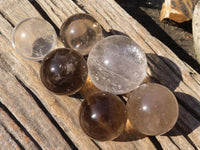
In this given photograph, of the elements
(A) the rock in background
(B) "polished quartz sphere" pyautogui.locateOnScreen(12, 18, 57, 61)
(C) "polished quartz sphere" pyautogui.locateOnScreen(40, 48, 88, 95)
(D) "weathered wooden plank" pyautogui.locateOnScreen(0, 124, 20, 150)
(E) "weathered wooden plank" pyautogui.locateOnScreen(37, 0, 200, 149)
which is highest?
(B) "polished quartz sphere" pyautogui.locateOnScreen(12, 18, 57, 61)

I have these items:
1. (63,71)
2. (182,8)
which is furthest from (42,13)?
(182,8)

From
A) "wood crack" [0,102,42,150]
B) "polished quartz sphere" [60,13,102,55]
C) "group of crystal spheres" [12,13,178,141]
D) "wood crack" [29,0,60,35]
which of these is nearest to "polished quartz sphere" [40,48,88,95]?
"group of crystal spheres" [12,13,178,141]

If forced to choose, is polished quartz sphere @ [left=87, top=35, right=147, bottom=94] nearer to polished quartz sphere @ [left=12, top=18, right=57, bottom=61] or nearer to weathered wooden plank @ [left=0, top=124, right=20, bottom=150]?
polished quartz sphere @ [left=12, top=18, right=57, bottom=61]

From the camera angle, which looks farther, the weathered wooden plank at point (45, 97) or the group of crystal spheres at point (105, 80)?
the weathered wooden plank at point (45, 97)

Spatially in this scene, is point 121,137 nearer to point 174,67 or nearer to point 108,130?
point 108,130

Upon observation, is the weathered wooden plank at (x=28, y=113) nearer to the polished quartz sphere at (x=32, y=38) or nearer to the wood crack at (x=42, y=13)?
the polished quartz sphere at (x=32, y=38)

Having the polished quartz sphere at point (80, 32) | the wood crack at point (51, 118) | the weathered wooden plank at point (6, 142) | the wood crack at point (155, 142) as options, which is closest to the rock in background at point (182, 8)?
the polished quartz sphere at point (80, 32)

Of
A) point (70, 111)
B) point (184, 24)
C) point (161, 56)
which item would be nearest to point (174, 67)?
point (161, 56)
